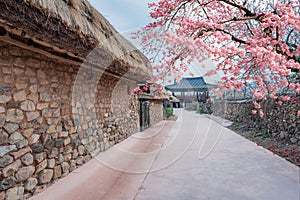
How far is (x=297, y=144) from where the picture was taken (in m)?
4.38

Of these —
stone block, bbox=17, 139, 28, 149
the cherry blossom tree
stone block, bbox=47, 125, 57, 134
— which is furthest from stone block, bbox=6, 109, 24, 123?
the cherry blossom tree

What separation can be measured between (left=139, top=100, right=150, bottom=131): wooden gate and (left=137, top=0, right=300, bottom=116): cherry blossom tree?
407 cm

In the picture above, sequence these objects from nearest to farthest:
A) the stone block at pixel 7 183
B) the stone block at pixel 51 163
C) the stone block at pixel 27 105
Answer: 1. the stone block at pixel 7 183
2. the stone block at pixel 27 105
3. the stone block at pixel 51 163

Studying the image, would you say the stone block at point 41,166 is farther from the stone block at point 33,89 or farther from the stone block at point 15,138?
the stone block at point 33,89

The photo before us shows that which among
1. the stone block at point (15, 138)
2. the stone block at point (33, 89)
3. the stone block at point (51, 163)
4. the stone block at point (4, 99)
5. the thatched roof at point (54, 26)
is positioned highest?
the thatched roof at point (54, 26)

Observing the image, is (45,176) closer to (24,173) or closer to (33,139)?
(24,173)

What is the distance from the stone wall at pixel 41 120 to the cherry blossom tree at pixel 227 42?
1623mm

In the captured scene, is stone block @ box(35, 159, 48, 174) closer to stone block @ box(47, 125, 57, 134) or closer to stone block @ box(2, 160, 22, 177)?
stone block @ box(2, 160, 22, 177)

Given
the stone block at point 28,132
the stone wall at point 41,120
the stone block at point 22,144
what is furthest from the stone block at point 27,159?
the stone block at point 28,132

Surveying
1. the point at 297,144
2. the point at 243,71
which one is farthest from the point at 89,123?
the point at 297,144

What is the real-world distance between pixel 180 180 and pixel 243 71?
1.90 m

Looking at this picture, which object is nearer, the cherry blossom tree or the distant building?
the cherry blossom tree

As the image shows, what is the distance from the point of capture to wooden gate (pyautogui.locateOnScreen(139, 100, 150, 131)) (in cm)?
787

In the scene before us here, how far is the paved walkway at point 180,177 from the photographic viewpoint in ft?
7.66
